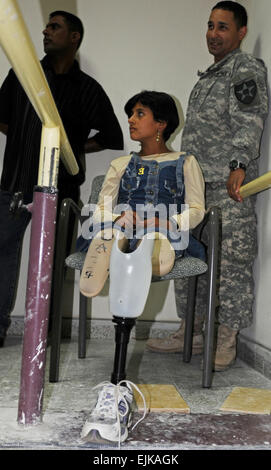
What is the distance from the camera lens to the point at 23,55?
81 cm

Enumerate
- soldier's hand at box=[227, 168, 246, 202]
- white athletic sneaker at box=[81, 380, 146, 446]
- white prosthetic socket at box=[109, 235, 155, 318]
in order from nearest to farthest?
white athletic sneaker at box=[81, 380, 146, 446] < white prosthetic socket at box=[109, 235, 155, 318] < soldier's hand at box=[227, 168, 246, 202]

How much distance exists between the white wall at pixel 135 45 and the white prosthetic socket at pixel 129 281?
159 cm

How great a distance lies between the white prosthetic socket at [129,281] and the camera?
3.70 feet

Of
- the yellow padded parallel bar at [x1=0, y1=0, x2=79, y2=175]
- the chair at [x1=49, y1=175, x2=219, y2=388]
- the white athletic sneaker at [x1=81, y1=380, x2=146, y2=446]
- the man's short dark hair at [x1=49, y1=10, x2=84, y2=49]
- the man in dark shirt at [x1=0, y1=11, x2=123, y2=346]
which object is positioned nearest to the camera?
the yellow padded parallel bar at [x1=0, y1=0, x2=79, y2=175]

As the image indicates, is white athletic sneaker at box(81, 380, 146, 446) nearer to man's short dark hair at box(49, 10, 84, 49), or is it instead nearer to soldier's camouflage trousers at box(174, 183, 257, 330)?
soldier's camouflage trousers at box(174, 183, 257, 330)

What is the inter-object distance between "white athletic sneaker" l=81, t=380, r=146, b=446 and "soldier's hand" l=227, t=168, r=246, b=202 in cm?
94

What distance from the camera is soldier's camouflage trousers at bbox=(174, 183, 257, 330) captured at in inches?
77.2

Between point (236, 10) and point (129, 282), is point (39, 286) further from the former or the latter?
point (236, 10)

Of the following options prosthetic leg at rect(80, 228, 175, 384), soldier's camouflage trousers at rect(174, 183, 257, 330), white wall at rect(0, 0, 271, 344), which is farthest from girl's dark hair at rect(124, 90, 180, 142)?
white wall at rect(0, 0, 271, 344)

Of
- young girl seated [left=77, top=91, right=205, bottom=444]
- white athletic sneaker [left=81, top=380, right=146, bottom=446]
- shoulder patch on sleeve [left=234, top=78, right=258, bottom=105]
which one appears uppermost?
shoulder patch on sleeve [left=234, top=78, right=258, bottom=105]

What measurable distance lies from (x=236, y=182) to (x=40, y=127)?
3.32 ft

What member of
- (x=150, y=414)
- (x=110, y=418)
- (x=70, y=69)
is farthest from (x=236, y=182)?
(x=70, y=69)

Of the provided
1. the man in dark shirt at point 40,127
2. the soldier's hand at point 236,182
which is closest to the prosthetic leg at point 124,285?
the soldier's hand at point 236,182

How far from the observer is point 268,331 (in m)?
1.87
